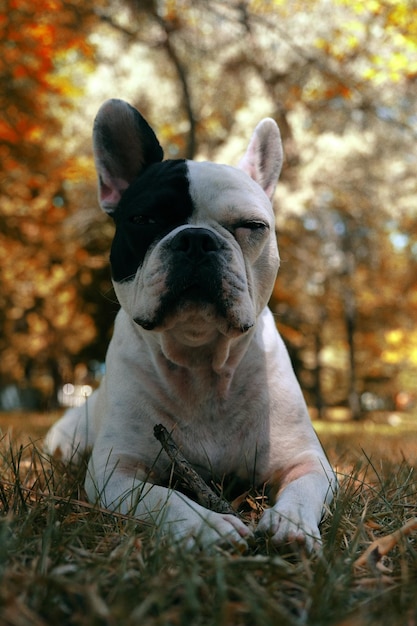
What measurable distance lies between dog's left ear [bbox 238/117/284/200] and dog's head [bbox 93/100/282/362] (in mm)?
522

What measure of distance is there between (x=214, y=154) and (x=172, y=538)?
12.0m

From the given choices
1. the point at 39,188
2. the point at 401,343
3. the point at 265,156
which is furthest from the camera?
the point at 401,343

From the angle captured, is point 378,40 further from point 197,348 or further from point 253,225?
point 197,348

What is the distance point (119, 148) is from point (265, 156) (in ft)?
2.82

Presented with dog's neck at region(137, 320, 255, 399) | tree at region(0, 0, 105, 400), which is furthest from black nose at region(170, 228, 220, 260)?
tree at region(0, 0, 105, 400)

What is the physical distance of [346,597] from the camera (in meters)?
1.41

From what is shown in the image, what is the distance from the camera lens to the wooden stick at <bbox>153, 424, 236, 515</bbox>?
2.30 metres

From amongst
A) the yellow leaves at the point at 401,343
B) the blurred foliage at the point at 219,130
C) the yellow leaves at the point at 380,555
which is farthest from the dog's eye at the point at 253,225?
the yellow leaves at the point at 401,343

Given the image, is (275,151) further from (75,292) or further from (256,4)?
(75,292)

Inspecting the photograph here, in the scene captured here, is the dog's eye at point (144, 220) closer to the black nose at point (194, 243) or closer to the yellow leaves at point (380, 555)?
the black nose at point (194, 243)

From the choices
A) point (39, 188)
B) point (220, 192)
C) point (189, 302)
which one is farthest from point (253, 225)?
point (39, 188)

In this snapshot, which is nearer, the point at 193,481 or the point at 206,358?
the point at 193,481

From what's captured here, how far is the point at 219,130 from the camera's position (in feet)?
50.7

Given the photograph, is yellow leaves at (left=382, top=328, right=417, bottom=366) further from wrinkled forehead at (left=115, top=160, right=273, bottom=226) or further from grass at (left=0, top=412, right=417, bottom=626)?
grass at (left=0, top=412, right=417, bottom=626)
